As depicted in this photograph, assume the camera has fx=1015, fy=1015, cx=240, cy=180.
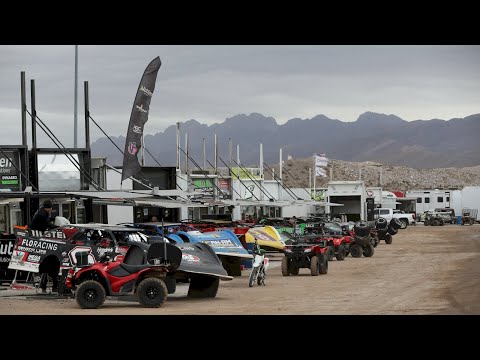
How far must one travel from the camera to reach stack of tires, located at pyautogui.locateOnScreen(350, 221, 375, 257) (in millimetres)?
35812

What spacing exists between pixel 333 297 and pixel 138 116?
11.7 m

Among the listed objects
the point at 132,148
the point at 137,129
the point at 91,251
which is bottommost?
the point at 91,251

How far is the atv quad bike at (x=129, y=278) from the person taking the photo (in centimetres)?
1706

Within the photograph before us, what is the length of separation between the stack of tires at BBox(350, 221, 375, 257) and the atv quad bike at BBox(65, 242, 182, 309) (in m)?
19.0

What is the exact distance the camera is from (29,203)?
87.3 ft

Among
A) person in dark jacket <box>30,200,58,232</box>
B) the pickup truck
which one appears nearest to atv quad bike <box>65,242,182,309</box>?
person in dark jacket <box>30,200,58,232</box>

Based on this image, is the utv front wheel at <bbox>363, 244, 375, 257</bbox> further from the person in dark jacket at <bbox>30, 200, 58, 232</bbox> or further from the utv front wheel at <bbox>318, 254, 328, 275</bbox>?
the person in dark jacket at <bbox>30, 200, 58, 232</bbox>

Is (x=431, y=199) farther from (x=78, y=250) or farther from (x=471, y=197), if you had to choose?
(x=78, y=250)

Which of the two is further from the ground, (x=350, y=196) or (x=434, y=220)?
(x=350, y=196)

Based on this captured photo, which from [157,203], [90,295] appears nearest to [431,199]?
[157,203]

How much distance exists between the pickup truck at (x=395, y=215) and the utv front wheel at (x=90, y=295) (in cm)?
5500

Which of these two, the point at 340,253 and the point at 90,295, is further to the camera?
the point at 340,253

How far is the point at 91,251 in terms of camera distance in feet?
61.8
